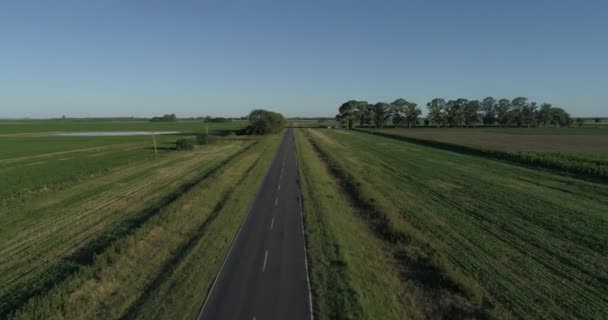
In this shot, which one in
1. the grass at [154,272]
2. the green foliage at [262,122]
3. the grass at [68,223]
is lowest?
the grass at [68,223]

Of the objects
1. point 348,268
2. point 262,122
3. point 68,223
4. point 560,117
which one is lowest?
point 68,223

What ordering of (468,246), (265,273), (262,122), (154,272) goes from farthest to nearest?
(262,122) → (468,246) → (154,272) → (265,273)

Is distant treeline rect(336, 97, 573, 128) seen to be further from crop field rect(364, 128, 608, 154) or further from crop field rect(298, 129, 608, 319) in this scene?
crop field rect(298, 129, 608, 319)

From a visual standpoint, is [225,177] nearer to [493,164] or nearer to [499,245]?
[499,245]

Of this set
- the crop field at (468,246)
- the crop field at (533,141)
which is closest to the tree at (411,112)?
the crop field at (533,141)

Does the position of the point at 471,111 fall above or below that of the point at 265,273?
above

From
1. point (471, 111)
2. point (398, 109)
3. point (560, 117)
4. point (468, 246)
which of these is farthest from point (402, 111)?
point (468, 246)

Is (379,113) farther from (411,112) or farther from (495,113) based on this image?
(495,113)

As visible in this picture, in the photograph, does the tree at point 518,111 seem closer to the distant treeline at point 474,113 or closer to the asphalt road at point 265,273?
the distant treeline at point 474,113
